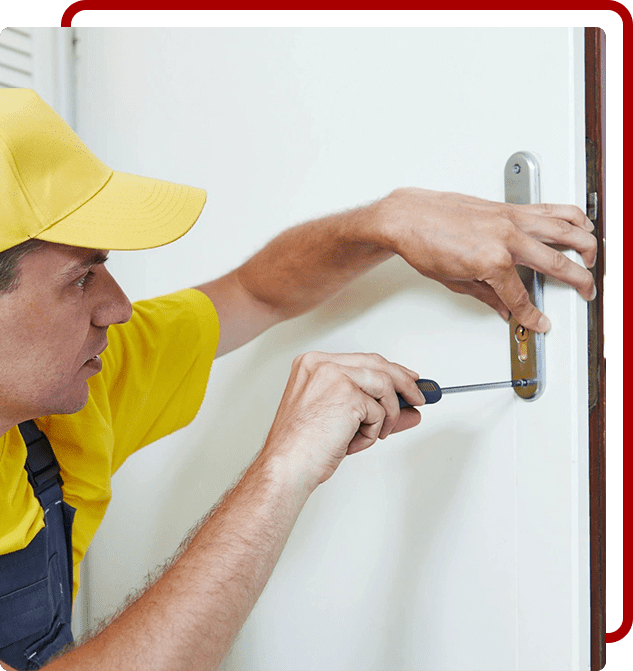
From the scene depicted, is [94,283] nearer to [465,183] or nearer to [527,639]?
[465,183]

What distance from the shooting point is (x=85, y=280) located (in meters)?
0.69

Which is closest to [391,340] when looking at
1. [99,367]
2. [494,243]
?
[494,243]

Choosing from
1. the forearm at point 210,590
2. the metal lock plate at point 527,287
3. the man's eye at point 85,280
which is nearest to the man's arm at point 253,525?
the forearm at point 210,590

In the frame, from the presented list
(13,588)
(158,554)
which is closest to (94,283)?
(13,588)

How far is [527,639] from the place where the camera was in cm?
70

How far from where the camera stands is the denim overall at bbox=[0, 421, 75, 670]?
0.78 meters

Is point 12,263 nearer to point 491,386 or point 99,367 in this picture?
point 99,367

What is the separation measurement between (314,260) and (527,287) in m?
0.27

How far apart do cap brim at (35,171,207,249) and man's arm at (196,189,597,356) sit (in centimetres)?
17

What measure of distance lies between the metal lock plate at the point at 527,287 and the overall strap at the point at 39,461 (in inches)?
22.1

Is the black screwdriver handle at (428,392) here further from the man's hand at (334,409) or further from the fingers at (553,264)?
the fingers at (553,264)

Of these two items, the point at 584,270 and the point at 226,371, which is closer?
the point at 584,270

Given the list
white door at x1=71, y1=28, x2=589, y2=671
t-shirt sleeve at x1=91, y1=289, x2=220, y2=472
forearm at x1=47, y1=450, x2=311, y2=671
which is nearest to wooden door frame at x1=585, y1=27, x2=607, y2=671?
white door at x1=71, y1=28, x2=589, y2=671

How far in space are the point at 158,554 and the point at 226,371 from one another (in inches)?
16.6
